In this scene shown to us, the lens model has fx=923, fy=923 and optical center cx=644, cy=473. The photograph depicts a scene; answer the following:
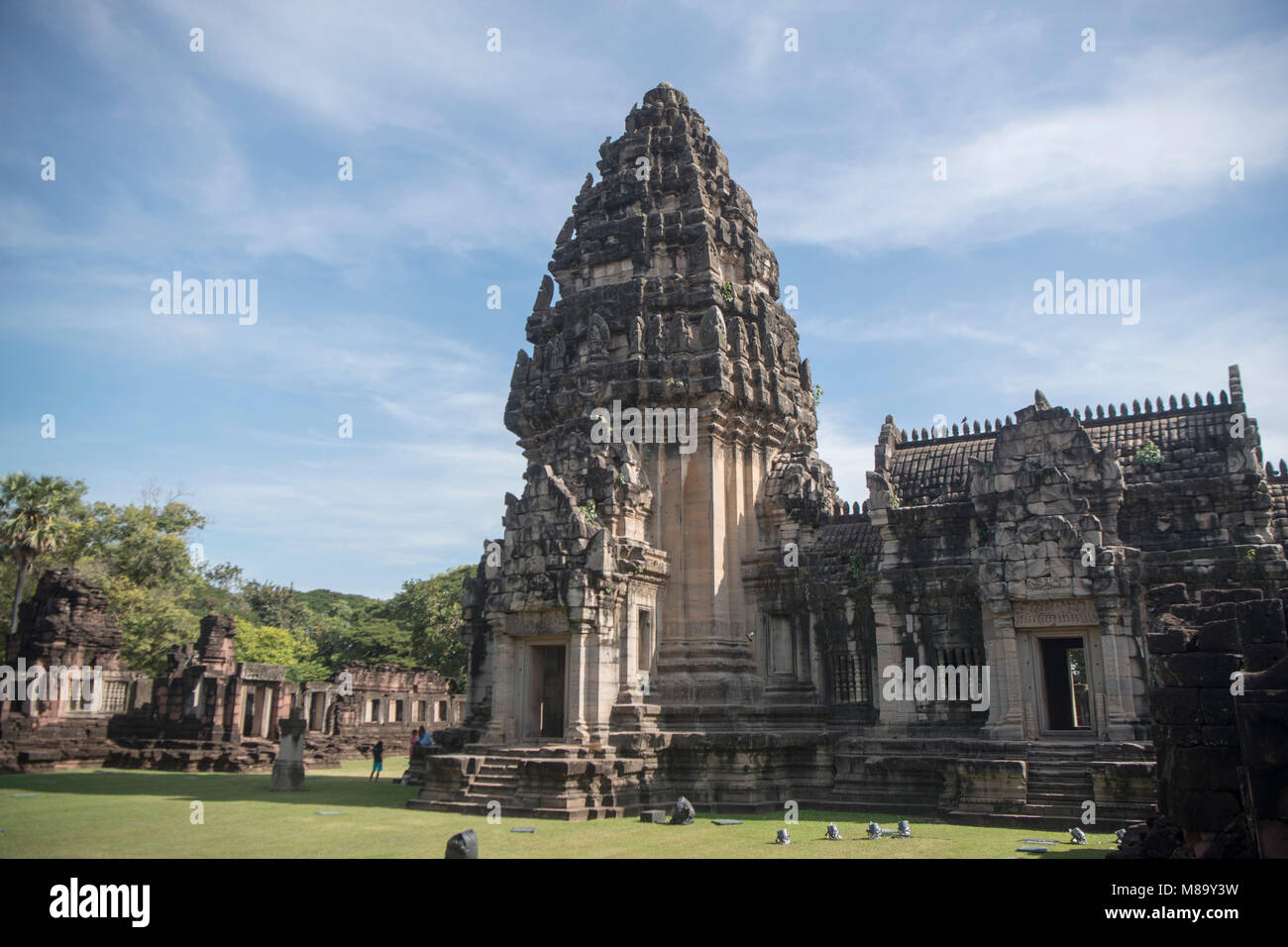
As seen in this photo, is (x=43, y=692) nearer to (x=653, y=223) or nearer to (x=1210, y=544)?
(x=653, y=223)

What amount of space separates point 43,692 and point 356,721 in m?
11.9

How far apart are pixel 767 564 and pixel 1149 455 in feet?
26.3

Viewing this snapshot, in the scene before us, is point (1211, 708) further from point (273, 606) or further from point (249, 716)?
point (273, 606)

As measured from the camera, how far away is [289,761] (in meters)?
20.7

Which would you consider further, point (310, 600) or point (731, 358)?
point (310, 600)

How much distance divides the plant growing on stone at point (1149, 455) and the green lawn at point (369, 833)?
7196 mm

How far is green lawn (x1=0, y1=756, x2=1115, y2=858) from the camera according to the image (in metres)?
12.1

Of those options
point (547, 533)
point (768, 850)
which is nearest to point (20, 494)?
point (547, 533)

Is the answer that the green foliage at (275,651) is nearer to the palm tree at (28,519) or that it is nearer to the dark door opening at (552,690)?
the palm tree at (28,519)

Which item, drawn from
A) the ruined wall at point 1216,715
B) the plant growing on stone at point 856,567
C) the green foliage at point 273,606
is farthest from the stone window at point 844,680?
the green foliage at point 273,606

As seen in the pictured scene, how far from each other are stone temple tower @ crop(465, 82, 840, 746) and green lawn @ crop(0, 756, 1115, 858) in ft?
9.77

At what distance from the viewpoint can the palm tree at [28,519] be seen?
36.1m

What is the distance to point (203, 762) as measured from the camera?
90.3 feet

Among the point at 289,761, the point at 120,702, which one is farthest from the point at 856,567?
the point at 120,702
